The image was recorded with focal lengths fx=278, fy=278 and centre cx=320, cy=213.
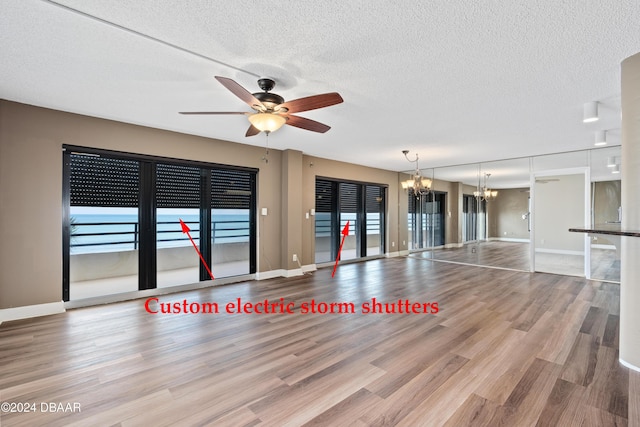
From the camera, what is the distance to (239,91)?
231cm

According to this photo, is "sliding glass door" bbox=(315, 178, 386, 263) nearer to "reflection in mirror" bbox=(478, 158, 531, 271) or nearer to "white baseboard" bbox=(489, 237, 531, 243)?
"reflection in mirror" bbox=(478, 158, 531, 271)

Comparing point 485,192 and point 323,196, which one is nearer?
point 323,196

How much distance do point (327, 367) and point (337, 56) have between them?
2.61 meters

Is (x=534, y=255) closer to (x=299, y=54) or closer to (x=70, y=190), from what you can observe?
(x=299, y=54)

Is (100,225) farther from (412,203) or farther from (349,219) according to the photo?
(412,203)

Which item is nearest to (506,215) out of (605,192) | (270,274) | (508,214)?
(508,214)

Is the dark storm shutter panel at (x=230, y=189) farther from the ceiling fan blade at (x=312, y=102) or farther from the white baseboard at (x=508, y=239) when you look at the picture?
the white baseboard at (x=508, y=239)

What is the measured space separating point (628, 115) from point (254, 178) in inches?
201

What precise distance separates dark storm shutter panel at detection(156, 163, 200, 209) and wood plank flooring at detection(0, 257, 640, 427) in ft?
5.26

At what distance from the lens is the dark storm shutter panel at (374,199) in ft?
26.0

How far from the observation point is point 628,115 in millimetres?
2355

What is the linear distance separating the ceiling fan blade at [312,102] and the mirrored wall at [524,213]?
518 centimetres

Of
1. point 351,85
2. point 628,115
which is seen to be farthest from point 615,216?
point 351,85

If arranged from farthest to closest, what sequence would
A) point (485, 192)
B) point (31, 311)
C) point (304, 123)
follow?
point (485, 192), point (31, 311), point (304, 123)
